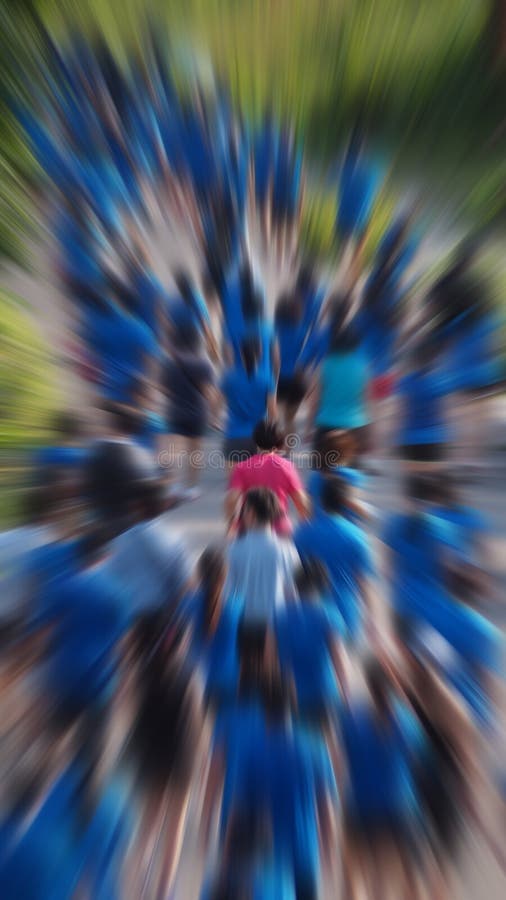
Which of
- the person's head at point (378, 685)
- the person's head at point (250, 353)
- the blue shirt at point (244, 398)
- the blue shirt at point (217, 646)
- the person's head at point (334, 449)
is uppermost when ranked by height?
the person's head at point (250, 353)

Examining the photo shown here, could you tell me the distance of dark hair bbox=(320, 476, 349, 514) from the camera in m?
0.63

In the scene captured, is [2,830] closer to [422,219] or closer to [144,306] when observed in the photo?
[144,306]

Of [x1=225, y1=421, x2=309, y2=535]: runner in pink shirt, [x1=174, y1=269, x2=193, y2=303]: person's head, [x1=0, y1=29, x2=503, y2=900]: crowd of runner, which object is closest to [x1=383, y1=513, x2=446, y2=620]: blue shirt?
[x1=0, y1=29, x2=503, y2=900]: crowd of runner

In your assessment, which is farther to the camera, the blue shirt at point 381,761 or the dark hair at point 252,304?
the dark hair at point 252,304

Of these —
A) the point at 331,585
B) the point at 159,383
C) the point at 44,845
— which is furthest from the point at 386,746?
the point at 159,383

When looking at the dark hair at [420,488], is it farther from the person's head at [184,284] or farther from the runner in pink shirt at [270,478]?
the person's head at [184,284]

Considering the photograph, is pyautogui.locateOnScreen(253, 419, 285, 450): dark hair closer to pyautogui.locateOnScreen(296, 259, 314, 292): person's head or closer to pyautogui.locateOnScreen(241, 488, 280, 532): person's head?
pyautogui.locateOnScreen(241, 488, 280, 532): person's head

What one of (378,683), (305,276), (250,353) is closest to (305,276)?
(305,276)

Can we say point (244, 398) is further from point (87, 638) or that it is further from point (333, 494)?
point (87, 638)

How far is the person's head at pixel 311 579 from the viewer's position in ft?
2.06

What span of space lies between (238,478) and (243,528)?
0.05m

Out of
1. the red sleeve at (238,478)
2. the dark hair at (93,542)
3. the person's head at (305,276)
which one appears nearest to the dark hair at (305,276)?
the person's head at (305,276)

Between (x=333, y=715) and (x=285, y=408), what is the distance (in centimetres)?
32

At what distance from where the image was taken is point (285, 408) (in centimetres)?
65
